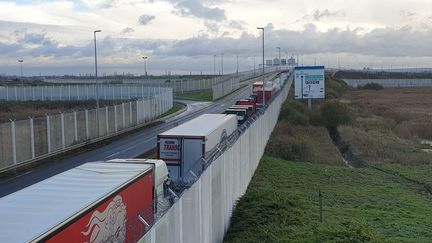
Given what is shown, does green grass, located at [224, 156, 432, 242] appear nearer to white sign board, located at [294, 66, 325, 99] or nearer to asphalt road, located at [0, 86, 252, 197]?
asphalt road, located at [0, 86, 252, 197]

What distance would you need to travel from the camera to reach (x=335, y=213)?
1775 centimetres

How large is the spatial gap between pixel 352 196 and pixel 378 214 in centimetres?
366

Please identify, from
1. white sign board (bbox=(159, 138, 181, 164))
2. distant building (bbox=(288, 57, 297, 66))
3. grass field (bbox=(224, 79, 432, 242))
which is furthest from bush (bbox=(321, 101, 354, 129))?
distant building (bbox=(288, 57, 297, 66))

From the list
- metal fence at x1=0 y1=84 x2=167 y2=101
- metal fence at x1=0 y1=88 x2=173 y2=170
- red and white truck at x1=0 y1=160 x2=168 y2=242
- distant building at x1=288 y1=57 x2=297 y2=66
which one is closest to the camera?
red and white truck at x1=0 y1=160 x2=168 y2=242

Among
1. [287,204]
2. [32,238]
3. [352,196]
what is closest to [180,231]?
[32,238]

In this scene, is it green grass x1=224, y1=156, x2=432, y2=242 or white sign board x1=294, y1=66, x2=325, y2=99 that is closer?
green grass x1=224, y1=156, x2=432, y2=242

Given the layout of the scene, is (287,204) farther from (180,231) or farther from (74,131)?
(74,131)

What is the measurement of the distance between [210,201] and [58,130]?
23920 millimetres

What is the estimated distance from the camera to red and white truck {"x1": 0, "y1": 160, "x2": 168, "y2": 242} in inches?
305


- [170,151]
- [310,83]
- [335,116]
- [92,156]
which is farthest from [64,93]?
[170,151]

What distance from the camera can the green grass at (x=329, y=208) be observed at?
45.1ft

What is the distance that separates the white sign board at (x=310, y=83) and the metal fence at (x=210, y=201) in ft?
136

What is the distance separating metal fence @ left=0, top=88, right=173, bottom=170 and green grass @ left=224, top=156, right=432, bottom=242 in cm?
1299

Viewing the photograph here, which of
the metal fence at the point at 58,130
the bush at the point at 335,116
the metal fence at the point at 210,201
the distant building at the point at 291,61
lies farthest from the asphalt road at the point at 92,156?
the distant building at the point at 291,61
